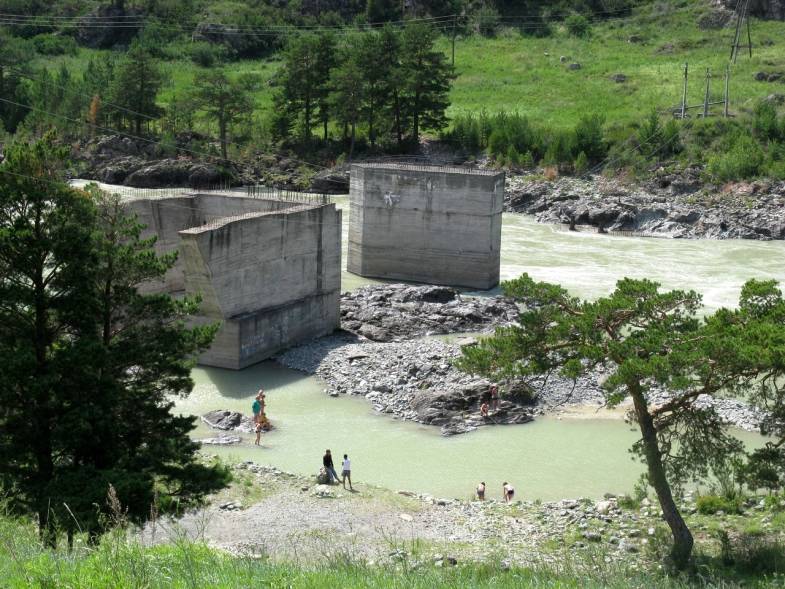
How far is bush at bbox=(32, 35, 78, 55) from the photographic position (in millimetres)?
94312

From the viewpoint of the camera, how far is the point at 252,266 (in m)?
31.5

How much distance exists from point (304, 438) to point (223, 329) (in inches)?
232

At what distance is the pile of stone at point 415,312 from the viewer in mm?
34625

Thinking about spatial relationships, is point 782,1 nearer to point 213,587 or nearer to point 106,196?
point 106,196

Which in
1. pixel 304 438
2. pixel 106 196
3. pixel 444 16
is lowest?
pixel 304 438

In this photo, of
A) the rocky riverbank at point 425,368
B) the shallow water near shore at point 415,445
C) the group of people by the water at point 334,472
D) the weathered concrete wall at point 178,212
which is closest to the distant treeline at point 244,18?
the rocky riverbank at point 425,368

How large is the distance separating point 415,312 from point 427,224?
283 inches

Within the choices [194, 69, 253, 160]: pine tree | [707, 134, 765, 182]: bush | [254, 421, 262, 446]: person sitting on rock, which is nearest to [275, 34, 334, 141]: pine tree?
[194, 69, 253, 160]: pine tree

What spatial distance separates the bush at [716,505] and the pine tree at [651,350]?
2.27m

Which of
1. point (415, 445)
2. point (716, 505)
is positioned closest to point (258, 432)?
point (415, 445)

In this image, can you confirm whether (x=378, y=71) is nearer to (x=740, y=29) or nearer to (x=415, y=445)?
(x=740, y=29)

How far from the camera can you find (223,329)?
30.4 metres

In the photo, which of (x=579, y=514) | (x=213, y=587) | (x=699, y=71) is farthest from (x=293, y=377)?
(x=699, y=71)

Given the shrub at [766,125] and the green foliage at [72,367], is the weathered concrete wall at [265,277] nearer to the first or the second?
the green foliage at [72,367]
